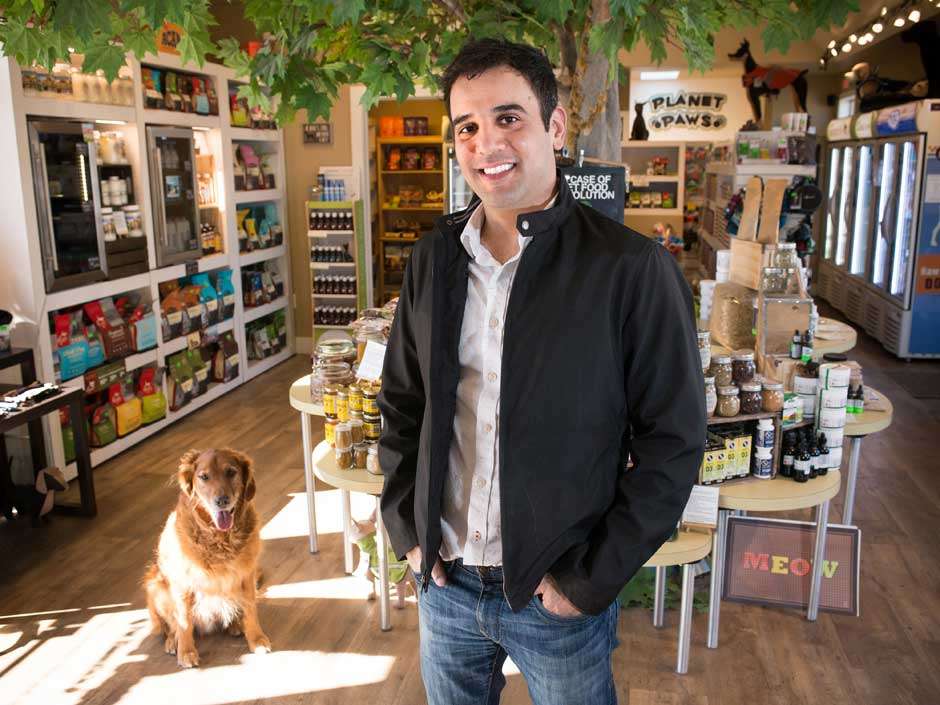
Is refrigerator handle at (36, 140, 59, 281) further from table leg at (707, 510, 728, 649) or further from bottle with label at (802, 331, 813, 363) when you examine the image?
bottle with label at (802, 331, 813, 363)

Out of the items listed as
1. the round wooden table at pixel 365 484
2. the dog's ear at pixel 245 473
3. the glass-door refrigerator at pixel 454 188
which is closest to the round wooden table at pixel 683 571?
the round wooden table at pixel 365 484

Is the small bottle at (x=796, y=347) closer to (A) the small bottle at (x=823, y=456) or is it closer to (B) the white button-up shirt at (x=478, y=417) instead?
(A) the small bottle at (x=823, y=456)

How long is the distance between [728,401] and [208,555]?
201 cm

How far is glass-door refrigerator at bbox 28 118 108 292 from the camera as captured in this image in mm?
4859

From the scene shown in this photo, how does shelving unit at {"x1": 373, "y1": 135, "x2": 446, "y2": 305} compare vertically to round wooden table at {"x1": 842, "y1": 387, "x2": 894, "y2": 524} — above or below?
above

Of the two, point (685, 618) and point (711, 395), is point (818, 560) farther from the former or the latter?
point (711, 395)

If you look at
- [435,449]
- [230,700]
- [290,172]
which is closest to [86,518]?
[230,700]

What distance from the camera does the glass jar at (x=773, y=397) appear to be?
3.07m

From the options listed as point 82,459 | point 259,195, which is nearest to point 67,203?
point 82,459

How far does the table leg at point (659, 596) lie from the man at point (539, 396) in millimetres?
1815

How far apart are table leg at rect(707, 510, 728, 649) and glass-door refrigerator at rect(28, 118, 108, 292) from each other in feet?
13.2

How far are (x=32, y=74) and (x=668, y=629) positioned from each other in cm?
450

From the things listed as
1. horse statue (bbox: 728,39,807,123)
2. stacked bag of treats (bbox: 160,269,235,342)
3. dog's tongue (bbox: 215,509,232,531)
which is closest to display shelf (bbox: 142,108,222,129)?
stacked bag of treats (bbox: 160,269,235,342)

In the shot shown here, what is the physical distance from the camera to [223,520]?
3.11m
